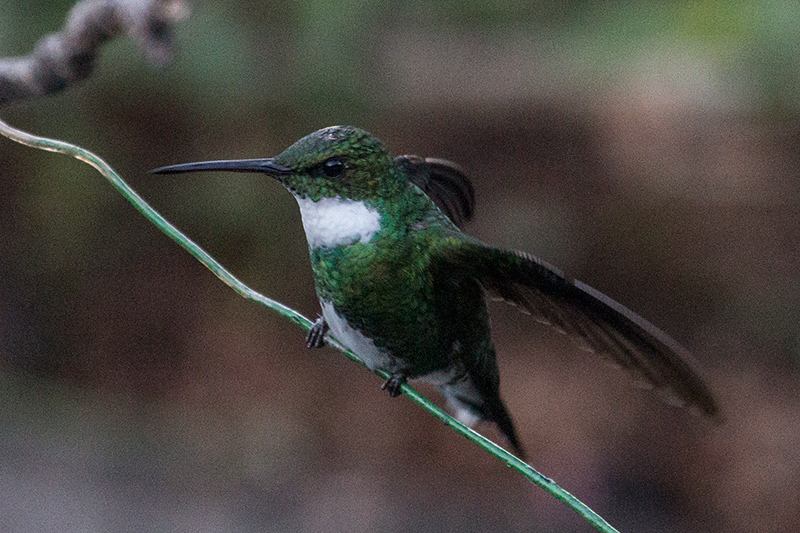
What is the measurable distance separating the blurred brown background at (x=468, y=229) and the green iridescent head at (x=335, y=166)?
203 cm

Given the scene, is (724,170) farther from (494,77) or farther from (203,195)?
(203,195)

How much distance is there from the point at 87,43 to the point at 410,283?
723 mm

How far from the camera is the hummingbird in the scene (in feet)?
4.99

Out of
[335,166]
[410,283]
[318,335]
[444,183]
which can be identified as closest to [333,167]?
[335,166]

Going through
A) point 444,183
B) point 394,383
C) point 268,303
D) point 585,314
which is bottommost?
point 268,303

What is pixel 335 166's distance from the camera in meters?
1.66

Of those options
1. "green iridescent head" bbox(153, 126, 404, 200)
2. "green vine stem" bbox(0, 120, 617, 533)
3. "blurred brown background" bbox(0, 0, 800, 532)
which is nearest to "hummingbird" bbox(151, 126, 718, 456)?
"green iridescent head" bbox(153, 126, 404, 200)

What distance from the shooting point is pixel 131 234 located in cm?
454

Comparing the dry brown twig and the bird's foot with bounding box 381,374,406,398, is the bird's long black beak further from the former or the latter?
the bird's foot with bounding box 381,374,406,398

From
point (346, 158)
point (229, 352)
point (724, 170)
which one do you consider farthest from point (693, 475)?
point (346, 158)

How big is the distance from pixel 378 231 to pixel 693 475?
320 centimetres

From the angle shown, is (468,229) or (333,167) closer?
(333,167)

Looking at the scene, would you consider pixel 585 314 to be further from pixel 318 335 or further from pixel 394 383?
pixel 318 335

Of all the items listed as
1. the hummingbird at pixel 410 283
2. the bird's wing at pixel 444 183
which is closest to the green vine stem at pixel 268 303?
the hummingbird at pixel 410 283
